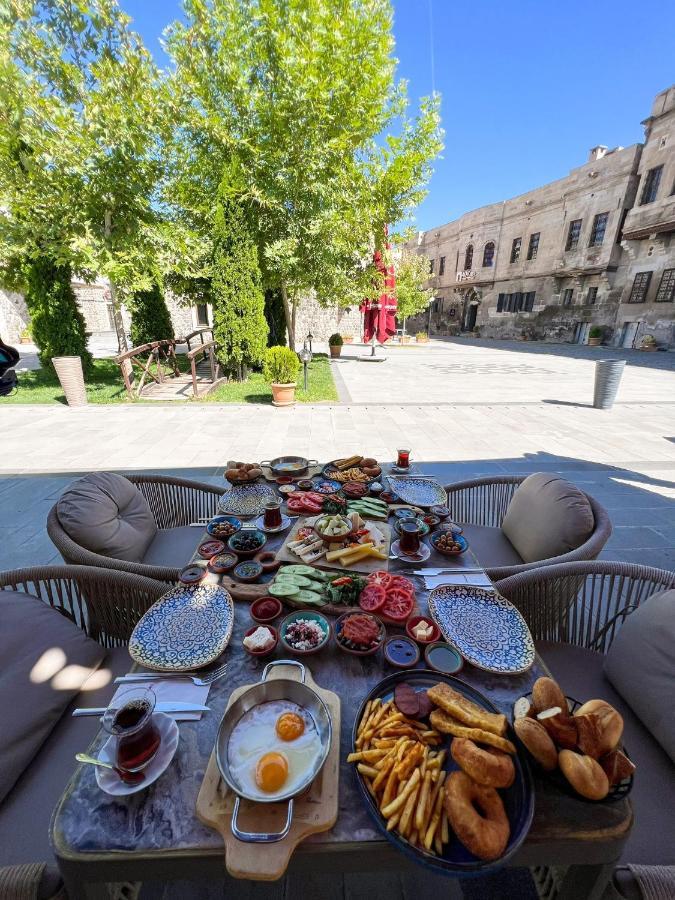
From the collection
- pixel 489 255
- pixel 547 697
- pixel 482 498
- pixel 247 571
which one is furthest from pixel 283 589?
pixel 489 255

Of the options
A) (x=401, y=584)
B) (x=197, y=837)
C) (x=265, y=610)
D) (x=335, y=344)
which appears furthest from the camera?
(x=335, y=344)

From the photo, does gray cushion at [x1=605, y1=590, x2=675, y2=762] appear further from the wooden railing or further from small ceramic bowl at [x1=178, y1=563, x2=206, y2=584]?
the wooden railing

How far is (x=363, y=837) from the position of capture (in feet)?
2.94

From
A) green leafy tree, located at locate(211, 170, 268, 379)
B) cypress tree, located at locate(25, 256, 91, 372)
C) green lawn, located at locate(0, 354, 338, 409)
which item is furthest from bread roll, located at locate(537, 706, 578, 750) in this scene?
cypress tree, located at locate(25, 256, 91, 372)

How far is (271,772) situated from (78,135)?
10.2 meters

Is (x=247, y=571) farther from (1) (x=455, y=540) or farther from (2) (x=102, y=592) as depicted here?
(1) (x=455, y=540)

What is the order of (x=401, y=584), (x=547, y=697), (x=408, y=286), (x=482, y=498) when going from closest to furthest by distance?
(x=547, y=697) < (x=401, y=584) < (x=482, y=498) < (x=408, y=286)

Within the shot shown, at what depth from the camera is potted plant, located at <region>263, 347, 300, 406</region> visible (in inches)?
313

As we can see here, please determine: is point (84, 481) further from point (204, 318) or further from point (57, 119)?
point (204, 318)

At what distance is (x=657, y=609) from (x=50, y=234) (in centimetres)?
1039

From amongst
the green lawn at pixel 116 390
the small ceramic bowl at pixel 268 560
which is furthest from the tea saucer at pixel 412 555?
the green lawn at pixel 116 390

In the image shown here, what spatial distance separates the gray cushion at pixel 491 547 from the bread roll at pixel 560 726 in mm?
1377

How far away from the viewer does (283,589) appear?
5.44 ft

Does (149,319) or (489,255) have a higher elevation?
(489,255)
